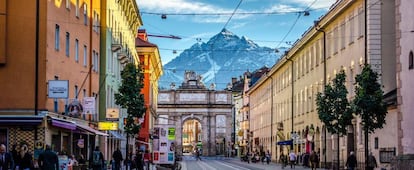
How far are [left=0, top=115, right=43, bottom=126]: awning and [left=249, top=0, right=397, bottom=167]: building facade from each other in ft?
57.0

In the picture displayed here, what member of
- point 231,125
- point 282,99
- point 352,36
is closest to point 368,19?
point 352,36

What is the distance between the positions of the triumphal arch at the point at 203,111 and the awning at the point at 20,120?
11482 centimetres

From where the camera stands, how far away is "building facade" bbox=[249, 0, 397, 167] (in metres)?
46.4

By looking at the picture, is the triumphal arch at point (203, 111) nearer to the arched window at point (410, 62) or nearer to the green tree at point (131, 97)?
the green tree at point (131, 97)

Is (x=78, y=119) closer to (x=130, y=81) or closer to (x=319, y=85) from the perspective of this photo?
(x=130, y=81)

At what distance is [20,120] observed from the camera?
35.9m

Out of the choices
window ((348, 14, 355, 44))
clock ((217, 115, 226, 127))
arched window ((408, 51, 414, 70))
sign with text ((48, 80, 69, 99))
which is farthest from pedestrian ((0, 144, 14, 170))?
clock ((217, 115, 226, 127))

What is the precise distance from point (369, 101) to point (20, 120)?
16.0 m

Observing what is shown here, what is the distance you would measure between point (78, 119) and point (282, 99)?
1914 inches

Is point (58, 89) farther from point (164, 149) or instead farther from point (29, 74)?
point (164, 149)

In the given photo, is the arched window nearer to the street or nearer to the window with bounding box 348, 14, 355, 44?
the window with bounding box 348, 14, 355, 44

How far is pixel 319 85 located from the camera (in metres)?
63.3

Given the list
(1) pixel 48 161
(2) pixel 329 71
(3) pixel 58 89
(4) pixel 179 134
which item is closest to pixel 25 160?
(1) pixel 48 161

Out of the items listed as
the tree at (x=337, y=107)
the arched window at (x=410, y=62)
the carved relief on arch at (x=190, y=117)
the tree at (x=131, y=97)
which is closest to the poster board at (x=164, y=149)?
the tree at (x=131, y=97)
